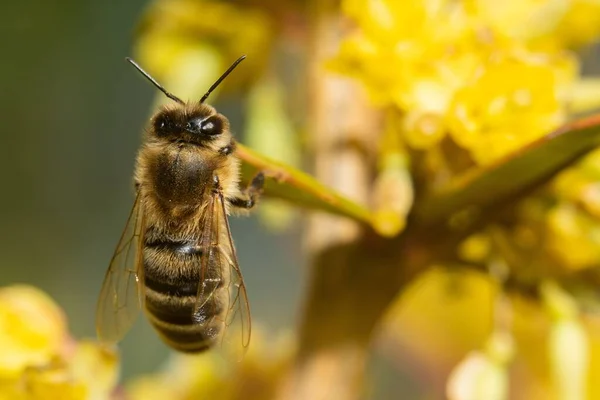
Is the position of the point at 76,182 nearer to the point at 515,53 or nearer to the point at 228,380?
the point at 228,380

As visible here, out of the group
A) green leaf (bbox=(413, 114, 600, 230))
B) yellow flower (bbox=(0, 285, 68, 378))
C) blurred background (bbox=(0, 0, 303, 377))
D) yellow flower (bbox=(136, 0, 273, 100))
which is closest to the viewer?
green leaf (bbox=(413, 114, 600, 230))

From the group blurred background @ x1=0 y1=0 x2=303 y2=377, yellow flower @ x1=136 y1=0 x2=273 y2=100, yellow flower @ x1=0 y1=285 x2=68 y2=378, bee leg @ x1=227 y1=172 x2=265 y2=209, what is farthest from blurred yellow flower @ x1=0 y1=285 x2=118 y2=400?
blurred background @ x1=0 y1=0 x2=303 y2=377

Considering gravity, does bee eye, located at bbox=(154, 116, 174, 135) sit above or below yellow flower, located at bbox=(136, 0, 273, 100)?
below

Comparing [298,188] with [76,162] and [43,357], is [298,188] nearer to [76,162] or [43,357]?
[43,357]

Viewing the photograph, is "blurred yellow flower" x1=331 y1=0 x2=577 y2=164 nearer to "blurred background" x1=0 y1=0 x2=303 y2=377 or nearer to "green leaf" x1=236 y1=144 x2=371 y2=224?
"green leaf" x1=236 y1=144 x2=371 y2=224

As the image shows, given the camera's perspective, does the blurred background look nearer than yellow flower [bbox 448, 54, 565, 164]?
No

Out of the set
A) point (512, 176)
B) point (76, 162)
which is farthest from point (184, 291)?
point (76, 162)

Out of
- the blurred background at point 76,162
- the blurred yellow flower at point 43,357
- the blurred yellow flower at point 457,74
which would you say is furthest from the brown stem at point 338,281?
the blurred background at point 76,162
